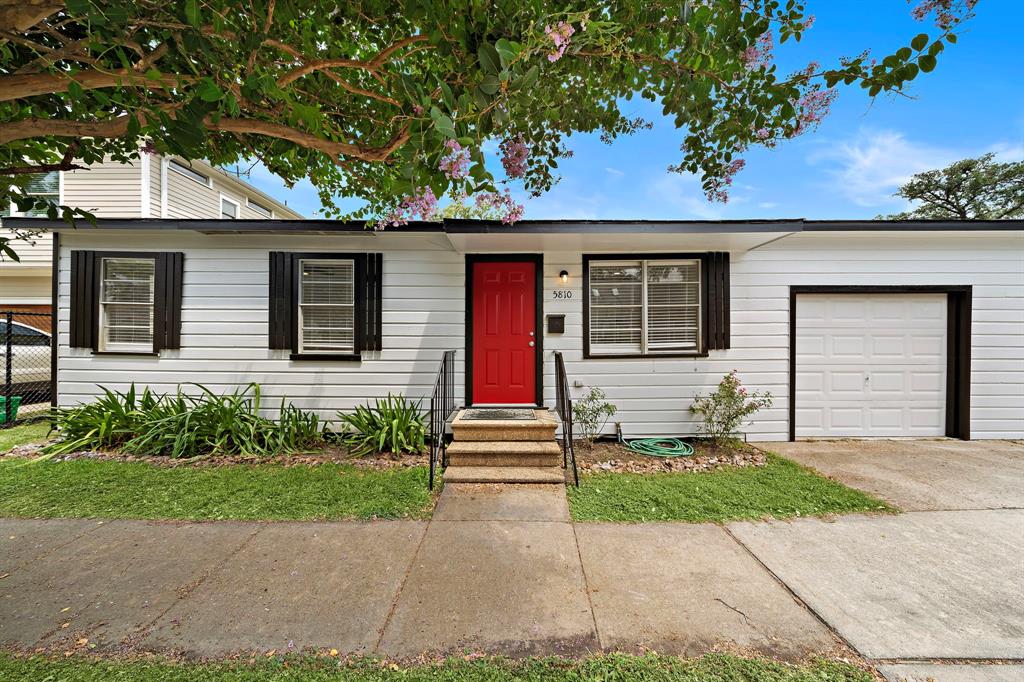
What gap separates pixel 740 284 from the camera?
5324 mm

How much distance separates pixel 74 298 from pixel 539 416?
631 centimetres

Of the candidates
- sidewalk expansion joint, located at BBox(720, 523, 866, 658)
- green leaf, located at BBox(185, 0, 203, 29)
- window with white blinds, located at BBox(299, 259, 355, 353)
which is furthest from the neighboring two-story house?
sidewalk expansion joint, located at BBox(720, 523, 866, 658)

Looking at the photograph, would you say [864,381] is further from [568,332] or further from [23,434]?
[23,434]

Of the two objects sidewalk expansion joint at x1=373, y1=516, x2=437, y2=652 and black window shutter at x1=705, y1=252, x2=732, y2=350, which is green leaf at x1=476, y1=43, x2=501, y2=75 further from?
black window shutter at x1=705, y1=252, x2=732, y2=350

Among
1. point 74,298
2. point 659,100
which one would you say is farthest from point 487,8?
point 74,298

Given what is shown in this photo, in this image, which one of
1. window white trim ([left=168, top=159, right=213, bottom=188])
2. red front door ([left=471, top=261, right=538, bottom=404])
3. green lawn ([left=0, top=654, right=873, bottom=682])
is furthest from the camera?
window white trim ([left=168, top=159, right=213, bottom=188])

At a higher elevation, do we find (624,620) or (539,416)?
(539,416)

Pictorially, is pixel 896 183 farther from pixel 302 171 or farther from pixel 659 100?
pixel 302 171

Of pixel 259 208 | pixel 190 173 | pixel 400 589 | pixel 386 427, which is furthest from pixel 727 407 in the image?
pixel 259 208

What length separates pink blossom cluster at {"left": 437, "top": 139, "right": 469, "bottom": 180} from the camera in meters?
2.20

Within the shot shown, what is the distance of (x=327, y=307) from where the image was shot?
5.37m

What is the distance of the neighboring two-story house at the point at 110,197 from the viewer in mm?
8633

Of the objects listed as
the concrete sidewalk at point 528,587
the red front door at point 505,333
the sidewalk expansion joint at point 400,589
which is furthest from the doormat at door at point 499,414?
the sidewalk expansion joint at point 400,589

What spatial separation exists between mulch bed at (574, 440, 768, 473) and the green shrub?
3.41m
